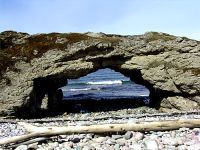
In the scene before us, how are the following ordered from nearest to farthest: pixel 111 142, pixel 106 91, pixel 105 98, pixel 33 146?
pixel 111 142, pixel 33 146, pixel 105 98, pixel 106 91

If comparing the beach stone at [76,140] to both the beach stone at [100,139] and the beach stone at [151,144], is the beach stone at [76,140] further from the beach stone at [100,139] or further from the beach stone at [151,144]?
the beach stone at [151,144]

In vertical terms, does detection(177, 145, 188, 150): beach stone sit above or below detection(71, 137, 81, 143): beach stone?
above

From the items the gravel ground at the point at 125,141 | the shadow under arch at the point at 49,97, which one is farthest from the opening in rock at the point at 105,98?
the gravel ground at the point at 125,141

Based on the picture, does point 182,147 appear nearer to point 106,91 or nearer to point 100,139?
point 100,139

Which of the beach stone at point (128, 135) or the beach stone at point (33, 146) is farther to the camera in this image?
the beach stone at point (128, 135)

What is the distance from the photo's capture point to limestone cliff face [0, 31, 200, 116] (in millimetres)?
22516

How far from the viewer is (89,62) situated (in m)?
23.3

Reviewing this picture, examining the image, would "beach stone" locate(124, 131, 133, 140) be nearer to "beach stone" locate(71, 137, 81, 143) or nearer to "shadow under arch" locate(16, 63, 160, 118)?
"beach stone" locate(71, 137, 81, 143)

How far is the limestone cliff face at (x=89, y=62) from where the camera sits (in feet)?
73.9

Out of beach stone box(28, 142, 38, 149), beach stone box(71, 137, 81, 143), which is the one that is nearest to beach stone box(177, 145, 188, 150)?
beach stone box(71, 137, 81, 143)

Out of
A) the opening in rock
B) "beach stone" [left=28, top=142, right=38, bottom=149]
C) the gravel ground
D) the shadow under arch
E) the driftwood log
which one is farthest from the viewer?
the opening in rock

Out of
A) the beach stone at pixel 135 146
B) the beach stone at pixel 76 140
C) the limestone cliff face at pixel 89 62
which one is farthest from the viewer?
the limestone cliff face at pixel 89 62

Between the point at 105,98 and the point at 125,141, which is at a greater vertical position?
the point at 125,141

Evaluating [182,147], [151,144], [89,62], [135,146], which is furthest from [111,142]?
[89,62]
